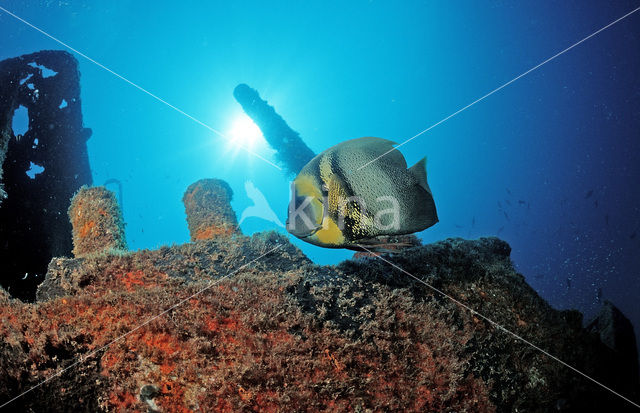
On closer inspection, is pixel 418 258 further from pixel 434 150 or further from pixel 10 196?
pixel 434 150

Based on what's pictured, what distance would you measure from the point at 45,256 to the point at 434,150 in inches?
2304

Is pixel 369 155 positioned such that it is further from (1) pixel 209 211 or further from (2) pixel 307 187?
(1) pixel 209 211

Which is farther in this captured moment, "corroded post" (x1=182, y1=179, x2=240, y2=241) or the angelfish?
"corroded post" (x1=182, y1=179, x2=240, y2=241)

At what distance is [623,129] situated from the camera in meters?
40.6

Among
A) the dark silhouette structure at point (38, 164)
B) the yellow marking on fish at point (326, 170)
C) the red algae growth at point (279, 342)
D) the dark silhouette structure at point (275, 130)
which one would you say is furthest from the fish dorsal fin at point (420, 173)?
the dark silhouette structure at point (275, 130)

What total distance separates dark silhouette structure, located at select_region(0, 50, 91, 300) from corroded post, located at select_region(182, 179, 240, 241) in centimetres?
312

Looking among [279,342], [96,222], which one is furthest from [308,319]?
[96,222]

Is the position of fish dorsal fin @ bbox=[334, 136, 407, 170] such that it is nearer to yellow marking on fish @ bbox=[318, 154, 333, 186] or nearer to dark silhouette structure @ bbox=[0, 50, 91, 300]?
yellow marking on fish @ bbox=[318, 154, 333, 186]

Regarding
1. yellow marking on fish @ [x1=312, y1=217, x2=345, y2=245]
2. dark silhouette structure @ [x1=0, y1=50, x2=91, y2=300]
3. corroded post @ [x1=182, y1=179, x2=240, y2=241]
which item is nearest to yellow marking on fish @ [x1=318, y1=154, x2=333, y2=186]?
yellow marking on fish @ [x1=312, y1=217, x2=345, y2=245]

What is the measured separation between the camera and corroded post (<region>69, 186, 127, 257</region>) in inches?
170

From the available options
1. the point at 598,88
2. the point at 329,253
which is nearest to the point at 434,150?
the point at 598,88

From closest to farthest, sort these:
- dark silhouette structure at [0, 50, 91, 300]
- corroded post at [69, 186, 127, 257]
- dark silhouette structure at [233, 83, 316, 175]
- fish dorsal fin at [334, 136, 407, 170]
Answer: fish dorsal fin at [334, 136, 407, 170] < corroded post at [69, 186, 127, 257] < dark silhouette structure at [0, 50, 91, 300] < dark silhouette structure at [233, 83, 316, 175]

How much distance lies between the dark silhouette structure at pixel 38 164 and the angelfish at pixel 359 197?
655cm

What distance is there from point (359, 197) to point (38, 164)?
8.43 metres
